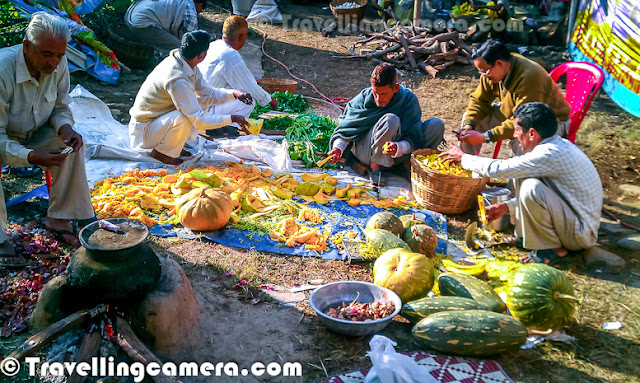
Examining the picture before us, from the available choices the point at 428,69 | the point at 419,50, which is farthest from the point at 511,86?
the point at 419,50

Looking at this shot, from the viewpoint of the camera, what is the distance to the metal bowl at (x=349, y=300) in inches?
130

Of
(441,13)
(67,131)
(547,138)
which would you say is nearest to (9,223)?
(67,131)

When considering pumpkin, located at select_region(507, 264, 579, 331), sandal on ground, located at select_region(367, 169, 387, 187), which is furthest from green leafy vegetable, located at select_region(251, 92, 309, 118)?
pumpkin, located at select_region(507, 264, 579, 331)

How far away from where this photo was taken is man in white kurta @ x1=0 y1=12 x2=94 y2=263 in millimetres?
3838

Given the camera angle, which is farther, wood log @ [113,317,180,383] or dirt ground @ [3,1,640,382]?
dirt ground @ [3,1,640,382]

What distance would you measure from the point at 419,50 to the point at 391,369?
355 inches

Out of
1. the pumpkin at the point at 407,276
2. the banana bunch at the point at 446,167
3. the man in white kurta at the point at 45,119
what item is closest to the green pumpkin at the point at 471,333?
the pumpkin at the point at 407,276

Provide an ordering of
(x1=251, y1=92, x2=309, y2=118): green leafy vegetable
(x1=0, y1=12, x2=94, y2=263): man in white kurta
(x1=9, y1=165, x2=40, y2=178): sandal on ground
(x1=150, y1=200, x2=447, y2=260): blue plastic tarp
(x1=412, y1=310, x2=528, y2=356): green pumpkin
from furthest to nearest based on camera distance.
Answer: (x1=251, y1=92, x2=309, y2=118): green leafy vegetable → (x1=9, y1=165, x2=40, y2=178): sandal on ground → (x1=150, y1=200, x2=447, y2=260): blue plastic tarp → (x1=0, y1=12, x2=94, y2=263): man in white kurta → (x1=412, y1=310, x2=528, y2=356): green pumpkin

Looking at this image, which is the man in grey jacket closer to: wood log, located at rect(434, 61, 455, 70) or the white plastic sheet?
the white plastic sheet

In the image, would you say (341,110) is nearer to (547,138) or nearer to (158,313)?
(547,138)

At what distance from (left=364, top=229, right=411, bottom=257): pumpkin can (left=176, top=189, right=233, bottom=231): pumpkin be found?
133 centimetres

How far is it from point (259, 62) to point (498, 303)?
26.8 feet

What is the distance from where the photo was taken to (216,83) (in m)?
6.80

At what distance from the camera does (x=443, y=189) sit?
5031 millimetres
